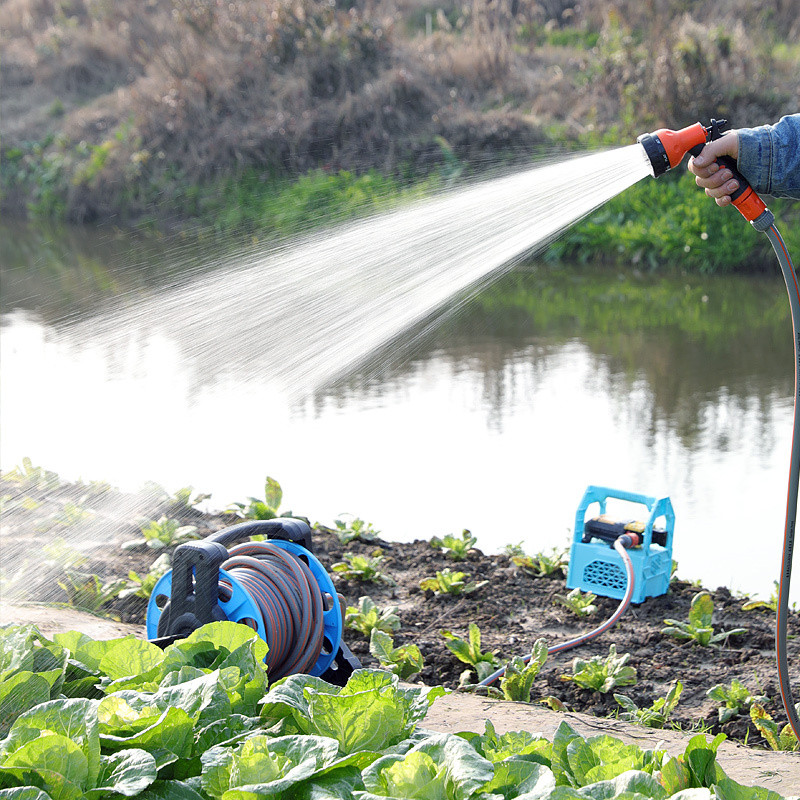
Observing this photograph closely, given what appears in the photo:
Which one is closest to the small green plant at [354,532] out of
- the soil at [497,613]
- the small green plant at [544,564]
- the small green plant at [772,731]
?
the soil at [497,613]

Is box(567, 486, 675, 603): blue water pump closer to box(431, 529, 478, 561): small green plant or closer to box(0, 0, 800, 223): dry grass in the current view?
box(431, 529, 478, 561): small green plant

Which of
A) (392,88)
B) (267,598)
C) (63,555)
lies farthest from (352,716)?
(392,88)

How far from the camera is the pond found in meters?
4.35

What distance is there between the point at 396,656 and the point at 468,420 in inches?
115

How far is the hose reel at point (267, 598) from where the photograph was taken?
7.64 feet

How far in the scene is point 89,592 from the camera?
3.32 meters

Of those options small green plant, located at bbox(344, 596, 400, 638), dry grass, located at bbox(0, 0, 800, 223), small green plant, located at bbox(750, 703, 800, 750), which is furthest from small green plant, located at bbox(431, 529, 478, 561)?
dry grass, located at bbox(0, 0, 800, 223)

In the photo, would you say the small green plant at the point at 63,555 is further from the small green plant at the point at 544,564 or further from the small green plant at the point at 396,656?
the small green plant at the point at 544,564

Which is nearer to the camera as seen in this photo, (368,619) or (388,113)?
(368,619)

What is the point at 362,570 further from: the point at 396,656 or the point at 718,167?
the point at 718,167

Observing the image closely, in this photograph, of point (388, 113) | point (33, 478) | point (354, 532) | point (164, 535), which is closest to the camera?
point (164, 535)

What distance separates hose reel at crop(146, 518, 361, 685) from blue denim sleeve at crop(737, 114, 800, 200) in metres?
1.55

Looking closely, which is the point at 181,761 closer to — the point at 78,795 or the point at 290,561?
the point at 78,795

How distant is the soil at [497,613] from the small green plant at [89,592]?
1.5 inches
